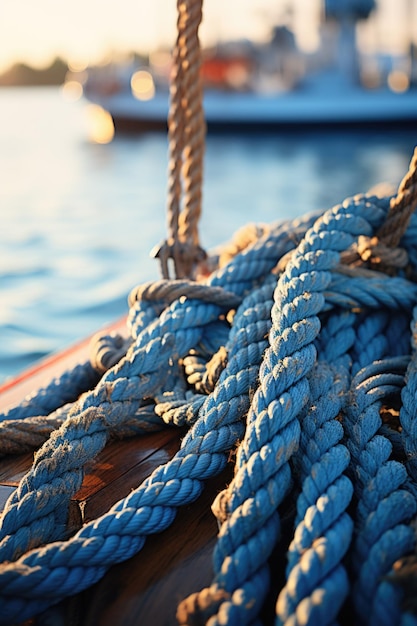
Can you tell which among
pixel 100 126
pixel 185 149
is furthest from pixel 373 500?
pixel 100 126

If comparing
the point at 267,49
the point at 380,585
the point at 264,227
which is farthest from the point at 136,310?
the point at 267,49

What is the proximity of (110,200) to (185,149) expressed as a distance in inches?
292

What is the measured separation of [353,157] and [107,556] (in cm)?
1381

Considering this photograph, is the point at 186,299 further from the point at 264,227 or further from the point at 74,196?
the point at 74,196

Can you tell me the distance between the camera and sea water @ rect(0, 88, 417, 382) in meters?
3.35

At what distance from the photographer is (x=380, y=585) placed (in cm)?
68

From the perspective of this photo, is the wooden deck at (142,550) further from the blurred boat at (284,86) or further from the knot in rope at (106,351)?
the blurred boat at (284,86)

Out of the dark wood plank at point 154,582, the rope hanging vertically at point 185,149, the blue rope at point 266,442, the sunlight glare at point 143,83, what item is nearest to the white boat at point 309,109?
the sunlight glare at point 143,83

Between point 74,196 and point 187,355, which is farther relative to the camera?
point 74,196

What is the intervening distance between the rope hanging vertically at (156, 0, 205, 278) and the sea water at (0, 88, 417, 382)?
0.76m

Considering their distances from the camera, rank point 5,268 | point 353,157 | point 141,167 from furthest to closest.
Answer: point 353,157 < point 141,167 < point 5,268

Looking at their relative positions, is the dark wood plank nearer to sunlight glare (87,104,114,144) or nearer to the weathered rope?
the weathered rope

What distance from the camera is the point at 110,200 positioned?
8.72m

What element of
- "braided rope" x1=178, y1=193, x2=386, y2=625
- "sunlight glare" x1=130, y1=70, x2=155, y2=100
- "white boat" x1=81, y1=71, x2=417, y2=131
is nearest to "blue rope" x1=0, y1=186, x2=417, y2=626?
"braided rope" x1=178, y1=193, x2=386, y2=625
